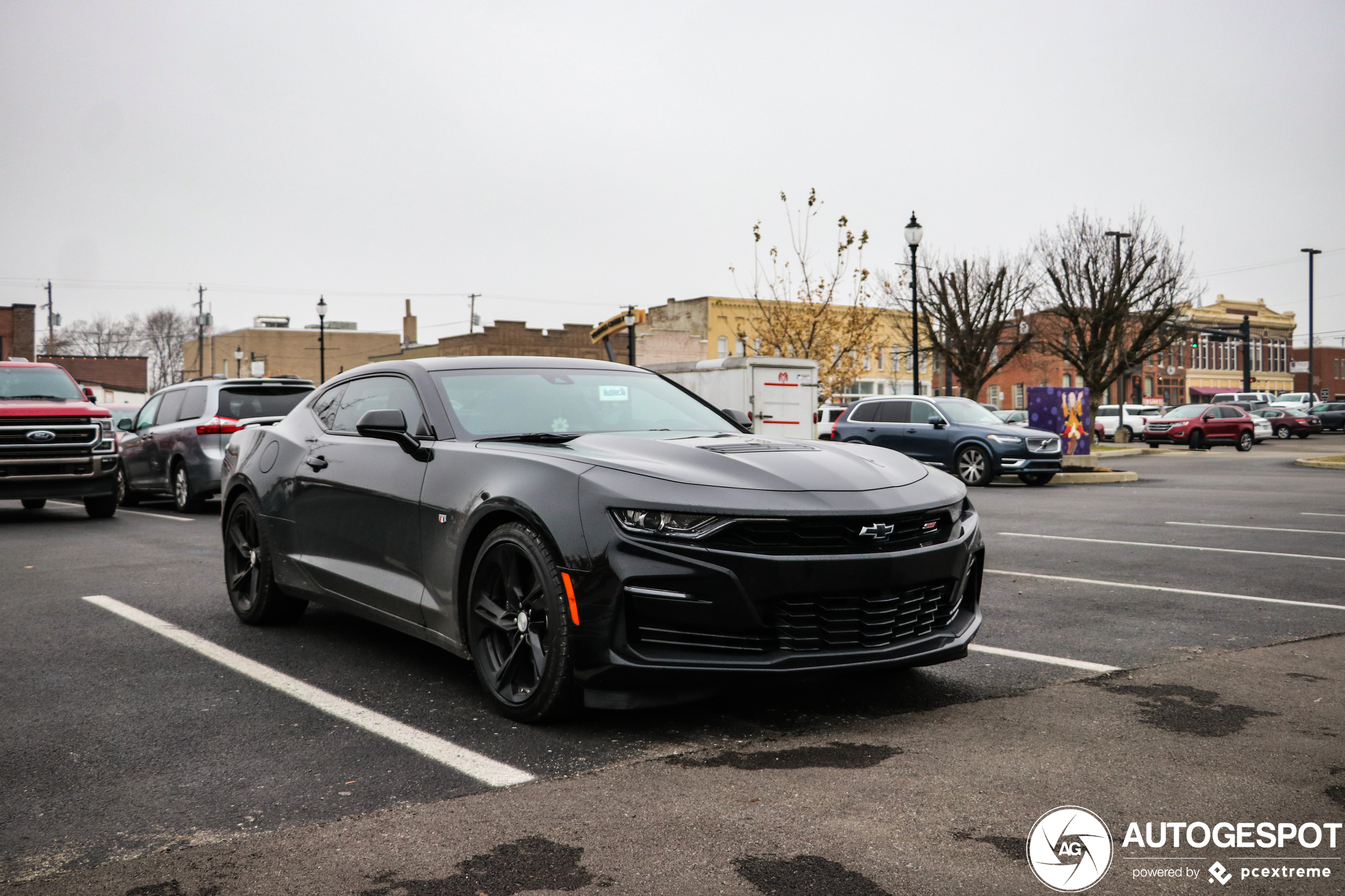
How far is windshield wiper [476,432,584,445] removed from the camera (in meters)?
4.73

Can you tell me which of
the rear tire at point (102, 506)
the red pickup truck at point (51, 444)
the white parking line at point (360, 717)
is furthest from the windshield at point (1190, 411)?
the white parking line at point (360, 717)

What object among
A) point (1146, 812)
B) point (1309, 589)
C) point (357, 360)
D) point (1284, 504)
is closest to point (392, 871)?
point (1146, 812)

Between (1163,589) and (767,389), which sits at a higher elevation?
(767,389)

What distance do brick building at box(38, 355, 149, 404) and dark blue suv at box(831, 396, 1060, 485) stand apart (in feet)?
226

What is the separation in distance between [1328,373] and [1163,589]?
118m

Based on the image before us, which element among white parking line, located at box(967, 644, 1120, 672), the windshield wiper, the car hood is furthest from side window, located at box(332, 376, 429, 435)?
white parking line, located at box(967, 644, 1120, 672)

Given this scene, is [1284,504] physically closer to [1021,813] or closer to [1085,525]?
[1085,525]

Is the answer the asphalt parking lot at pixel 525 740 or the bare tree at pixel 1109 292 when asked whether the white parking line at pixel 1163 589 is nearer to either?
the asphalt parking lot at pixel 525 740

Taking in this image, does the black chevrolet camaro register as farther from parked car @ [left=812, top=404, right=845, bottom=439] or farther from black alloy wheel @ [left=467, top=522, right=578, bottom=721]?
parked car @ [left=812, top=404, right=845, bottom=439]

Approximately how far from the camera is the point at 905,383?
76000 millimetres

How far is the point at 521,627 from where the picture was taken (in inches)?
170

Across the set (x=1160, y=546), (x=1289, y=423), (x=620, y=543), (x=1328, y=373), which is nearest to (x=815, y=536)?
(x=620, y=543)

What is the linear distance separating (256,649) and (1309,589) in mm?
6934

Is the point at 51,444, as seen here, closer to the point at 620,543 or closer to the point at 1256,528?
the point at 620,543
